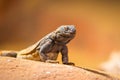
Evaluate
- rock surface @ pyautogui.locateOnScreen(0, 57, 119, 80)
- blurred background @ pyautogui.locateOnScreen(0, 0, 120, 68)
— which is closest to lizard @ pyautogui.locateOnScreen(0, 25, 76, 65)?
rock surface @ pyautogui.locateOnScreen(0, 57, 119, 80)

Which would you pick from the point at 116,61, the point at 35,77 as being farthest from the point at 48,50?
the point at 116,61

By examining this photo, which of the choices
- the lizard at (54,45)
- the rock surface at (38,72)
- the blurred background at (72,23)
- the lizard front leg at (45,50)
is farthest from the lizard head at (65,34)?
the blurred background at (72,23)

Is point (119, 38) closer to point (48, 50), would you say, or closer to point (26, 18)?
point (26, 18)

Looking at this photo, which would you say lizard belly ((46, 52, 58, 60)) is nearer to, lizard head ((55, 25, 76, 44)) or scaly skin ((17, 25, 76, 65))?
scaly skin ((17, 25, 76, 65))

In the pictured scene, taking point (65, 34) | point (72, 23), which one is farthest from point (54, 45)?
point (72, 23)

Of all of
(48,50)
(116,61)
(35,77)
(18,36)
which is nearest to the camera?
(35,77)
